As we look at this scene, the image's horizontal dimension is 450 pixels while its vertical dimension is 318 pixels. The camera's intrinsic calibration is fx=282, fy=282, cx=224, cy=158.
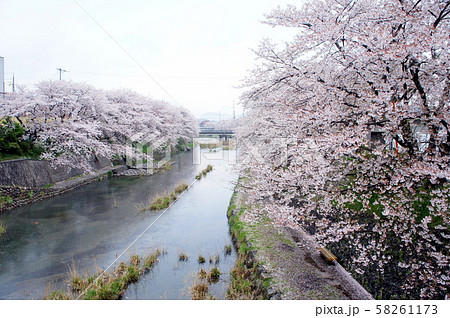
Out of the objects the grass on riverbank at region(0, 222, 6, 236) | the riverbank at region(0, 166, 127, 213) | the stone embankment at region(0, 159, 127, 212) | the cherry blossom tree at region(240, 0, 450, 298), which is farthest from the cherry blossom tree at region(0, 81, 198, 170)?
the cherry blossom tree at region(240, 0, 450, 298)

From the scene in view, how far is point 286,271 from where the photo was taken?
5.26m

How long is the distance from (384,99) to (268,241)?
4.11 m

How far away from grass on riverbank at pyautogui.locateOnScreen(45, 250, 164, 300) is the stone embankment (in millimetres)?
7112

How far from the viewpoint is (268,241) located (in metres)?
6.63

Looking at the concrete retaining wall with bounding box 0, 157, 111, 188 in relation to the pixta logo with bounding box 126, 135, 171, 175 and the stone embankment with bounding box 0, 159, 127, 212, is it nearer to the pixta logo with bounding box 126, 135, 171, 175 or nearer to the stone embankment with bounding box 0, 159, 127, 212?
the stone embankment with bounding box 0, 159, 127, 212

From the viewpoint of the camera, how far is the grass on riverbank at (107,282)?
16.6 feet

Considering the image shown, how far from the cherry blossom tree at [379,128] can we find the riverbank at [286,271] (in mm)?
444

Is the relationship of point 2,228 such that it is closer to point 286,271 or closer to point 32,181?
point 32,181

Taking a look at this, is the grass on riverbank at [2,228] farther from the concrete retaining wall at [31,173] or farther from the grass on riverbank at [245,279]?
the grass on riverbank at [245,279]

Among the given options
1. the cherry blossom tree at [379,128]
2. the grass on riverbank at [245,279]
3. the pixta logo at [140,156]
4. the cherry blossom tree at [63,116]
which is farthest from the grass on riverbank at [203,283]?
the pixta logo at [140,156]

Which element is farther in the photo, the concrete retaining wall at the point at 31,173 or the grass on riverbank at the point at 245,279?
the concrete retaining wall at the point at 31,173

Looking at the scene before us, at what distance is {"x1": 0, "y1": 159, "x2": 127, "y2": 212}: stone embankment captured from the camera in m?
10.8

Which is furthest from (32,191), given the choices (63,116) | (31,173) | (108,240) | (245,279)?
(245,279)

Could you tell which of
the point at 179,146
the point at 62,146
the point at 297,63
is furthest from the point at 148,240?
the point at 179,146
